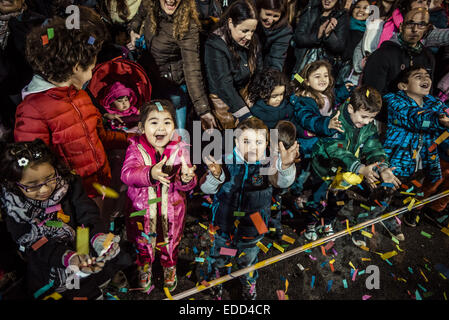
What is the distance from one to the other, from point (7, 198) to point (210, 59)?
8.20 feet

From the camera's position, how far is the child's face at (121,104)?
9.82ft

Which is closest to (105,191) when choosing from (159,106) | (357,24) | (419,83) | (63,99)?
(63,99)

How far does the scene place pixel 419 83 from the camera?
142 inches

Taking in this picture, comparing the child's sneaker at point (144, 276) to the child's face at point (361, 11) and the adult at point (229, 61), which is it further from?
the child's face at point (361, 11)

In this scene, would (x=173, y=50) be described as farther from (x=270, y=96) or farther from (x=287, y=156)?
(x=287, y=156)

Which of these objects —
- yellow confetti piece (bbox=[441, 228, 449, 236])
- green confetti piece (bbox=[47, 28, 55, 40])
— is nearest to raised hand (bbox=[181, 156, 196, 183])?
green confetti piece (bbox=[47, 28, 55, 40])

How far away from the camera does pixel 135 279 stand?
10.00 ft

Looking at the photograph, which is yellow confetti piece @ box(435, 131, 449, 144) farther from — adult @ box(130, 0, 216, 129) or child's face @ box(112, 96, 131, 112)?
child's face @ box(112, 96, 131, 112)

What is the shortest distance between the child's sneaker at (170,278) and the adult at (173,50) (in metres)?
1.75

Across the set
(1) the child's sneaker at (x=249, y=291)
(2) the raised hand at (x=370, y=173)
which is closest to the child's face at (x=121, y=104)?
(1) the child's sneaker at (x=249, y=291)

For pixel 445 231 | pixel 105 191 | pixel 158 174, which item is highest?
pixel 158 174

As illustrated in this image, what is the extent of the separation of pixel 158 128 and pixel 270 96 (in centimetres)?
163

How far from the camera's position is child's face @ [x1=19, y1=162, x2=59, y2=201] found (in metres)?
1.95
